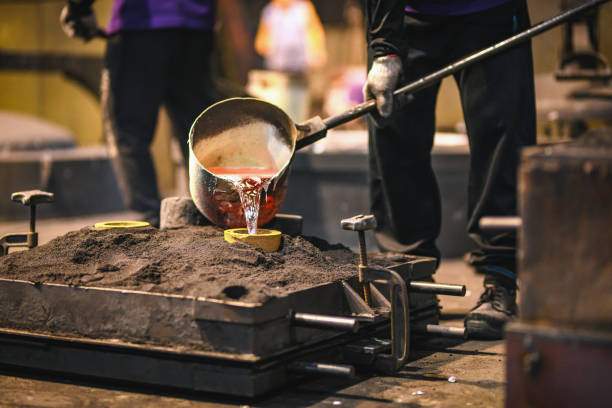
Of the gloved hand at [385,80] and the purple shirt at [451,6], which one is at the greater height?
the purple shirt at [451,6]

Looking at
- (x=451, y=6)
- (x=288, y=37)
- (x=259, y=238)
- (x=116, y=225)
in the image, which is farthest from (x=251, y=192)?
(x=288, y=37)

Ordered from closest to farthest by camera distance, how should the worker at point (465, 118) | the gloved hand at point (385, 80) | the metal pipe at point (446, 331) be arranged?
the metal pipe at point (446, 331) < the worker at point (465, 118) < the gloved hand at point (385, 80)

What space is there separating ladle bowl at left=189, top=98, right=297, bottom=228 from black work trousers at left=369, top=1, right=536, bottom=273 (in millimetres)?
364

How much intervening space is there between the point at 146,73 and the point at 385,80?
161cm

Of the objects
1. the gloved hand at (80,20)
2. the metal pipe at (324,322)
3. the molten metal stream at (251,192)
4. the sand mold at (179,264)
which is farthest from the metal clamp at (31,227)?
the gloved hand at (80,20)

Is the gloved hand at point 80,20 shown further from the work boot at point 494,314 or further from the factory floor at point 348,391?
the work boot at point 494,314

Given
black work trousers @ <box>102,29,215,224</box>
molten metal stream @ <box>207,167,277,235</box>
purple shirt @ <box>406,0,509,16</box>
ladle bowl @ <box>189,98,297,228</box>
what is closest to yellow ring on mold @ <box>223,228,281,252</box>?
molten metal stream @ <box>207,167,277,235</box>

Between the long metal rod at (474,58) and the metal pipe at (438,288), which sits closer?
the metal pipe at (438,288)

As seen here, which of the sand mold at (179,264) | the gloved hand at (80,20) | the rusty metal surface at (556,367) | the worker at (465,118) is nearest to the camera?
the rusty metal surface at (556,367)

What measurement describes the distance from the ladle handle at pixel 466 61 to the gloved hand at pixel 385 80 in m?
0.03

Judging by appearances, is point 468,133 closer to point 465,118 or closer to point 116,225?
point 465,118

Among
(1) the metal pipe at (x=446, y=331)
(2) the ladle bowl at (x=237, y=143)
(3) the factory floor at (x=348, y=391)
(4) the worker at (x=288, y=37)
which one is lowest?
(3) the factory floor at (x=348, y=391)

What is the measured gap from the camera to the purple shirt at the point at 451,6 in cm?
280

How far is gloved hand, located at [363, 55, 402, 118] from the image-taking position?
284 centimetres
